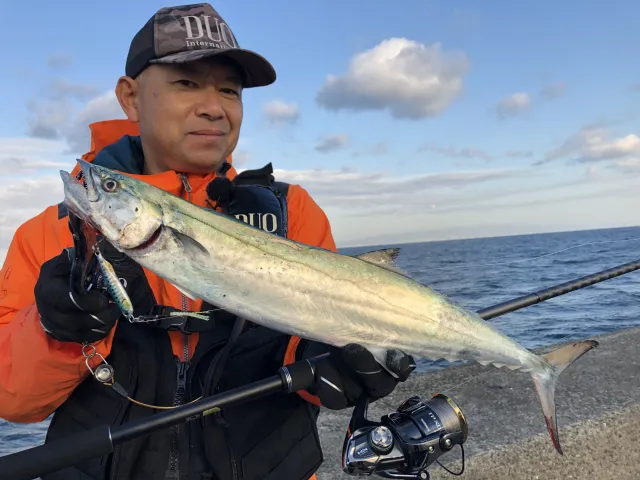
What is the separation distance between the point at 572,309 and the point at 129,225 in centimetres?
1863

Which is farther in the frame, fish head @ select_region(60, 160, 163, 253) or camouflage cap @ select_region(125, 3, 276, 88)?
camouflage cap @ select_region(125, 3, 276, 88)

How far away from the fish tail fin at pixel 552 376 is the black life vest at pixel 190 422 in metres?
1.51

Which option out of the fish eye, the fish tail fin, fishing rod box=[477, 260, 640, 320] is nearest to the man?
the fish eye

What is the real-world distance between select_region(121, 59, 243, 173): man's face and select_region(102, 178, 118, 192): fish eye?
2.51ft

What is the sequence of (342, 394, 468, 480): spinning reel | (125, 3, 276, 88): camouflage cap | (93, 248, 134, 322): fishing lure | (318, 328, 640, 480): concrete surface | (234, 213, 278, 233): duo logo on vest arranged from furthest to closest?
1. (318, 328, 640, 480): concrete surface
2. (234, 213, 278, 233): duo logo on vest
3. (125, 3, 276, 88): camouflage cap
4. (342, 394, 468, 480): spinning reel
5. (93, 248, 134, 322): fishing lure

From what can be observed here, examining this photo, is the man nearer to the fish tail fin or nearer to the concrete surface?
Result: the fish tail fin

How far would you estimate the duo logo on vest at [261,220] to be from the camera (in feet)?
9.88

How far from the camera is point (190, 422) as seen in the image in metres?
2.64

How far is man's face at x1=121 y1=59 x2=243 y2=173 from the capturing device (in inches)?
115

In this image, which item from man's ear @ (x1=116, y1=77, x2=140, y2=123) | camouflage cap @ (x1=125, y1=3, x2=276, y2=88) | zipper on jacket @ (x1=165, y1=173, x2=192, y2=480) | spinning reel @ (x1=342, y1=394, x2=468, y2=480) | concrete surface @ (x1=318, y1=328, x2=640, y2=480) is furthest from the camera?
concrete surface @ (x1=318, y1=328, x2=640, y2=480)

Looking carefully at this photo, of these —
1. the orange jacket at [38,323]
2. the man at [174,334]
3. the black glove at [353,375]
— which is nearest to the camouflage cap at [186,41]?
the man at [174,334]

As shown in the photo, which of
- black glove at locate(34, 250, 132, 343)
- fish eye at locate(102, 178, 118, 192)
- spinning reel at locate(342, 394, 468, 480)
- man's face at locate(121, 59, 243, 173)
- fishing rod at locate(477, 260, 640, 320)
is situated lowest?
spinning reel at locate(342, 394, 468, 480)

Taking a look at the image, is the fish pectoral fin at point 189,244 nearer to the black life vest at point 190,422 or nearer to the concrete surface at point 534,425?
the black life vest at point 190,422

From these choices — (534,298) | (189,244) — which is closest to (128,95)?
(189,244)
